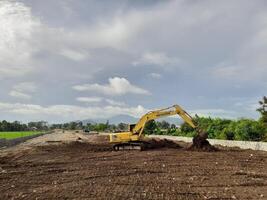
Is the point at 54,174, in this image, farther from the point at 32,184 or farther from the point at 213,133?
the point at 213,133

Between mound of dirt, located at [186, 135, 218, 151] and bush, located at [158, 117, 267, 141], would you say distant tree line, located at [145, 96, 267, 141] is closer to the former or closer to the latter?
bush, located at [158, 117, 267, 141]

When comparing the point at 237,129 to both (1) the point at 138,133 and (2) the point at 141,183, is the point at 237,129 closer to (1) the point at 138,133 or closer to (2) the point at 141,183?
(1) the point at 138,133

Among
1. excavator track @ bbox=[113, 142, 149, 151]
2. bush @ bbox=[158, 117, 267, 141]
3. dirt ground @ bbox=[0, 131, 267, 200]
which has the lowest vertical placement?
dirt ground @ bbox=[0, 131, 267, 200]

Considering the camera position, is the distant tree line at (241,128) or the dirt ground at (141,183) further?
the distant tree line at (241,128)

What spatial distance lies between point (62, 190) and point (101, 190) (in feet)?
4.41

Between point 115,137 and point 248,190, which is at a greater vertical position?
point 115,137

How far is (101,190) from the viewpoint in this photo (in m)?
15.3

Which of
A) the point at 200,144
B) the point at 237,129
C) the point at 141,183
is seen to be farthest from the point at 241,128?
the point at 141,183

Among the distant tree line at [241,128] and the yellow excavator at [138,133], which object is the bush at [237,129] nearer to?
the distant tree line at [241,128]

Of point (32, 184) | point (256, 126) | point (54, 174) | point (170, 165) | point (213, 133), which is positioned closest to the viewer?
point (32, 184)

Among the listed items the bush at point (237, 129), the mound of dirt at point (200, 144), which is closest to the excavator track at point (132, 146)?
the mound of dirt at point (200, 144)

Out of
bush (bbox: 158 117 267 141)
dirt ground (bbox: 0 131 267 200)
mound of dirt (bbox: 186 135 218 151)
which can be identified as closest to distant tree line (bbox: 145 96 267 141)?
bush (bbox: 158 117 267 141)

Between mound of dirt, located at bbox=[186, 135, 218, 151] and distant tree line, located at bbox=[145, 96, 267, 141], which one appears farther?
distant tree line, located at bbox=[145, 96, 267, 141]

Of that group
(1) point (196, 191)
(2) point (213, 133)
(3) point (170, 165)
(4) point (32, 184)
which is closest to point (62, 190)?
(4) point (32, 184)
